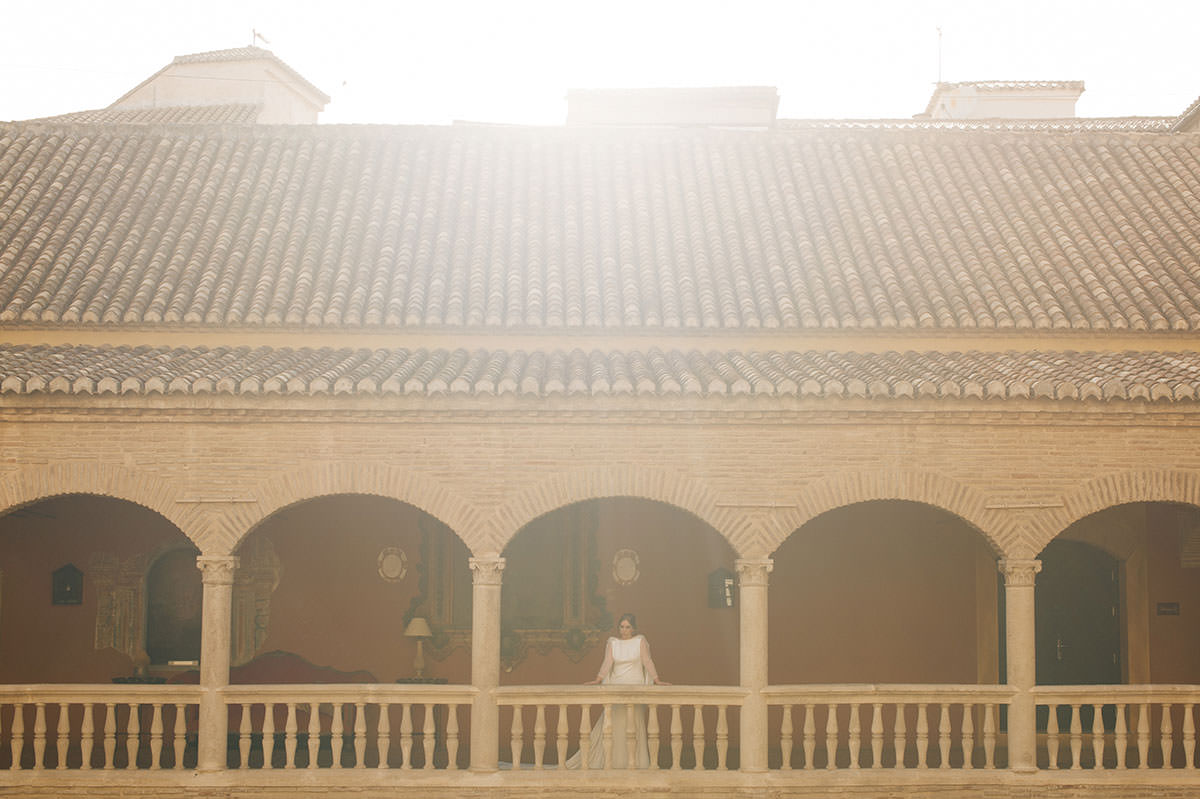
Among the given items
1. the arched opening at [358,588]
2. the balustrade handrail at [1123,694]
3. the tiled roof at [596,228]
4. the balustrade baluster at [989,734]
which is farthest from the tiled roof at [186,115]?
the balustrade handrail at [1123,694]

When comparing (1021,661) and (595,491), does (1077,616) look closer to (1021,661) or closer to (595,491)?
(1021,661)

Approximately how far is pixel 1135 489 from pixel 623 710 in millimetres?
4892

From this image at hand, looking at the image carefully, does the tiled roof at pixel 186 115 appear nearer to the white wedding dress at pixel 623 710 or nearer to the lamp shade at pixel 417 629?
the lamp shade at pixel 417 629

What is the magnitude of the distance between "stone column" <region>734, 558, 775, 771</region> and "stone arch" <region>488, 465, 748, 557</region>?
531mm

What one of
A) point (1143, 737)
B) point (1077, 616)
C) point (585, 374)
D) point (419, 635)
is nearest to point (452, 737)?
point (419, 635)

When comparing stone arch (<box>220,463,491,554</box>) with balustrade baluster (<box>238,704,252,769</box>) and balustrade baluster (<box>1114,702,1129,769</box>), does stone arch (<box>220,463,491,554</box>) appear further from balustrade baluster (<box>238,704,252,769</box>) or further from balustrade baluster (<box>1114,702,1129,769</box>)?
balustrade baluster (<box>1114,702,1129,769</box>)

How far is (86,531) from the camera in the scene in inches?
570

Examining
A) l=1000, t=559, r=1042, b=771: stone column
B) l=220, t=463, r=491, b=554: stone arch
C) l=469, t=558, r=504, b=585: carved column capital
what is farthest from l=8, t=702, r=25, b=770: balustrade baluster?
l=1000, t=559, r=1042, b=771: stone column

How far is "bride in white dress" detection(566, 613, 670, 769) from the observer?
1171 centimetres

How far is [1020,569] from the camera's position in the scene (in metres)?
11.6

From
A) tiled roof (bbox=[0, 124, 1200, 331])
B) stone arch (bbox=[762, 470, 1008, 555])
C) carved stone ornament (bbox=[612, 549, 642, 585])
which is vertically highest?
tiled roof (bbox=[0, 124, 1200, 331])

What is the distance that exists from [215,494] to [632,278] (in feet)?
17.4

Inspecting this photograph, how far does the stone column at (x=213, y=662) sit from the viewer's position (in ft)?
37.3

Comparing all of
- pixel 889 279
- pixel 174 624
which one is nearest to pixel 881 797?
pixel 889 279
